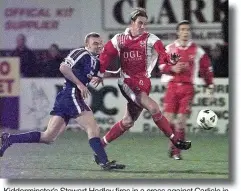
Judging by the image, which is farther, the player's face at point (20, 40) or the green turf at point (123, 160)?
the player's face at point (20, 40)

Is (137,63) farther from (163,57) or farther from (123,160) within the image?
(123,160)

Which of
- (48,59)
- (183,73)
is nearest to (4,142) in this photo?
(48,59)

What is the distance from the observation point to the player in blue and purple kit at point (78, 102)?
30.9 ft

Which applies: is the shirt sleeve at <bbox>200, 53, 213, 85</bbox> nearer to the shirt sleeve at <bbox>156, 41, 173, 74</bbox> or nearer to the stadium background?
the stadium background

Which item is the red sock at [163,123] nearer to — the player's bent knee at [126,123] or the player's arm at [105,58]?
the player's bent knee at [126,123]

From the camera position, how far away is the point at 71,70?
30.8 ft

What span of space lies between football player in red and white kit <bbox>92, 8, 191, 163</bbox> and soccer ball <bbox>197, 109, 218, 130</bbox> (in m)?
0.21

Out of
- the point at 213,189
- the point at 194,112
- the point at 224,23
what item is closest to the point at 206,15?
the point at 224,23

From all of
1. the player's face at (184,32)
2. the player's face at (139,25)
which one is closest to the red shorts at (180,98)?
the player's face at (184,32)

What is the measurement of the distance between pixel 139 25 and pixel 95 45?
398 millimetres

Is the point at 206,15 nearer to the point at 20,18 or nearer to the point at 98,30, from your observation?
the point at 98,30

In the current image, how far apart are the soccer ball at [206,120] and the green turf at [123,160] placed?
12cm

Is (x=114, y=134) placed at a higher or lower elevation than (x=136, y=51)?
lower

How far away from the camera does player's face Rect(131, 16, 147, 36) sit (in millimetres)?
9680
